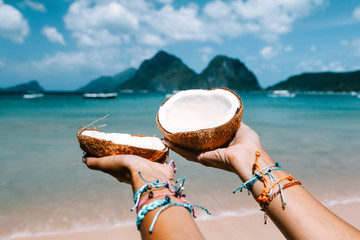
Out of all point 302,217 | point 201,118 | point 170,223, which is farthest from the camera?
point 201,118

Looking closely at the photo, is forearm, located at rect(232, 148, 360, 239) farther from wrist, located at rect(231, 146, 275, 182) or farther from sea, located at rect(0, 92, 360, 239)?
sea, located at rect(0, 92, 360, 239)

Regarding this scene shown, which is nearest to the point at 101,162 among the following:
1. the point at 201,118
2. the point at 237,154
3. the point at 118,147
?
the point at 118,147

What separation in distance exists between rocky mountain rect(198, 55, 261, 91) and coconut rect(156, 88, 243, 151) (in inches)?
4467

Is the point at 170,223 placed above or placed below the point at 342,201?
above

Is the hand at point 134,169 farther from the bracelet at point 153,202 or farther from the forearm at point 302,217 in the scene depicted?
the forearm at point 302,217

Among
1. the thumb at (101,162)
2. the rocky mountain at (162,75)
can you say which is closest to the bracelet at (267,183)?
the thumb at (101,162)

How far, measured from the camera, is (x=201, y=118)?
7.64 feet

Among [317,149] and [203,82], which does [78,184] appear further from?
[203,82]

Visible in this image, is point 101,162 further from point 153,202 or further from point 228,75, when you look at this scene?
point 228,75

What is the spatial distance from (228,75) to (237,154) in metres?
122

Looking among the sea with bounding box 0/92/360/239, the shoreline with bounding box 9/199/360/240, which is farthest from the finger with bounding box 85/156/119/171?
the shoreline with bounding box 9/199/360/240

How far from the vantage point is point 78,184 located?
4.06m

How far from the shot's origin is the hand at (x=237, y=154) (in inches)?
59.6

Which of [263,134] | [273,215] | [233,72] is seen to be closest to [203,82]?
[233,72]
